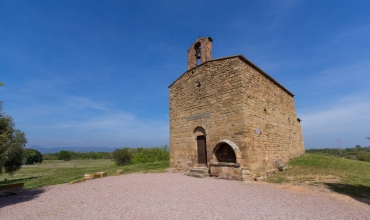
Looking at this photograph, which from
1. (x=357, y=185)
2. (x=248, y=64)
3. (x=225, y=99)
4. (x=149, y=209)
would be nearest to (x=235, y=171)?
(x=225, y=99)

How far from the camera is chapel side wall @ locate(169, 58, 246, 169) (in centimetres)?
1032

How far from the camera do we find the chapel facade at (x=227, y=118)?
9.89 m

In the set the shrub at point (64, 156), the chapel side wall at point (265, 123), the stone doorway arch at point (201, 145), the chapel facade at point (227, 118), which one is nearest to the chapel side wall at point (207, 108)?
the chapel facade at point (227, 118)

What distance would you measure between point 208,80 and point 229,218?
913cm

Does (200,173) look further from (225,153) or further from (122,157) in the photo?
(122,157)

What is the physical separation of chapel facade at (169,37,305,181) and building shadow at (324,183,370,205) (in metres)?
3.22

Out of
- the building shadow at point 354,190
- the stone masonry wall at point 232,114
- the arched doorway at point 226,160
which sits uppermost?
the stone masonry wall at point 232,114

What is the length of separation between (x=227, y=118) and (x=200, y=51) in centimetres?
593

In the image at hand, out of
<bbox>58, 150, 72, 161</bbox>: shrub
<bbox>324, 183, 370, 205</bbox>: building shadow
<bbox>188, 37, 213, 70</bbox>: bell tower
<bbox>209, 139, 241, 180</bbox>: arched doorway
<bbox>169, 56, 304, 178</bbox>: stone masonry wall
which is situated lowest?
<bbox>58, 150, 72, 161</bbox>: shrub

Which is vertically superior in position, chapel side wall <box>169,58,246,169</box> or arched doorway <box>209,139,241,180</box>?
chapel side wall <box>169,58,246,169</box>

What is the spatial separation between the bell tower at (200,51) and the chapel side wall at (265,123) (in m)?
3.24

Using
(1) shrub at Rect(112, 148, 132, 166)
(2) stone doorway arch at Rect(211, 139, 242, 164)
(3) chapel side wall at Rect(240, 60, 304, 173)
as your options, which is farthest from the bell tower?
(1) shrub at Rect(112, 148, 132, 166)

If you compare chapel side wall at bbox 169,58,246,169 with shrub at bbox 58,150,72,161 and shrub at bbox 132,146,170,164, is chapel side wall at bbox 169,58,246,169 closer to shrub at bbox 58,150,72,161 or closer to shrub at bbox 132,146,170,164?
shrub at bbox 132,146,170,164

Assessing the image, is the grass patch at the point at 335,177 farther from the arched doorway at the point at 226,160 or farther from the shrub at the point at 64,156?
the shrub at the point at 64,156
